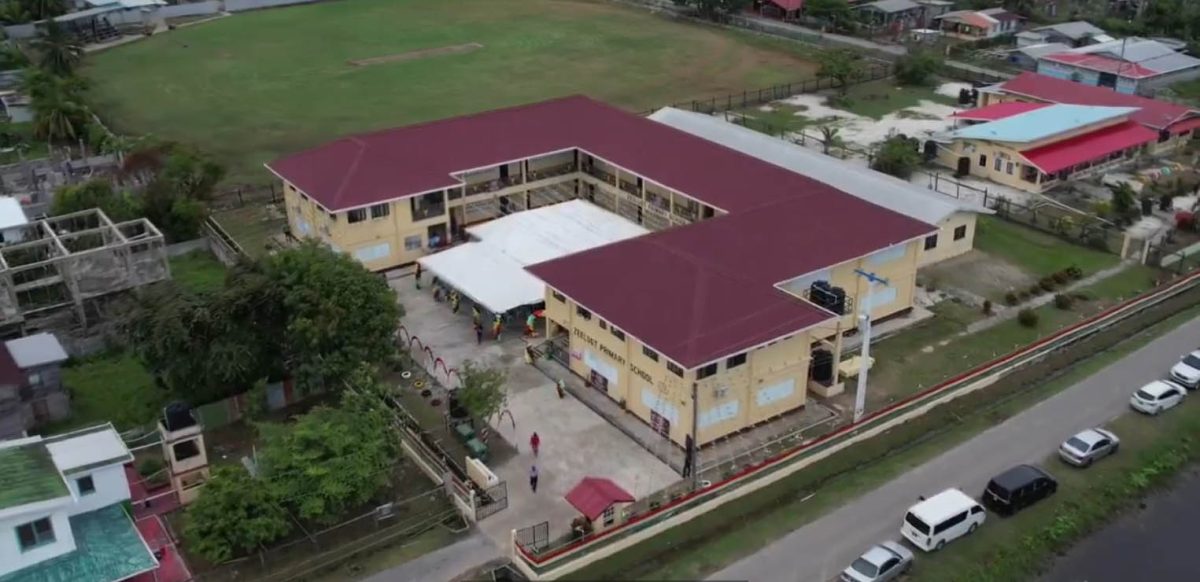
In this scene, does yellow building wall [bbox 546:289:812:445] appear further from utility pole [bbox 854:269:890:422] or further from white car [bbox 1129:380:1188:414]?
white car [bbox 1129:380:1188:414]

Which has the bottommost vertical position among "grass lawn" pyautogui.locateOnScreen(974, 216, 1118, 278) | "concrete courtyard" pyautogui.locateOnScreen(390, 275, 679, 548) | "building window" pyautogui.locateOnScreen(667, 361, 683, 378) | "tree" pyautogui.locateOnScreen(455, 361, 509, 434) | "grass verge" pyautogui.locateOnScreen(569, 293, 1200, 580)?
"concrete courtyard" pyautogui.locateOnScreen(390, 275, 679, 548)

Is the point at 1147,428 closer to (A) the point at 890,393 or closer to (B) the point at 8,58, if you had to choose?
(A) the point at 890,393

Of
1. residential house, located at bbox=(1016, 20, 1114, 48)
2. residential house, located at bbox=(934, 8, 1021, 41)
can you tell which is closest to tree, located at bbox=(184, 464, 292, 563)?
residential house, located at bbox=(1016, 20, 1114, 48)

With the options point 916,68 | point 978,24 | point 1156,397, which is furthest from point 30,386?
point 978,24

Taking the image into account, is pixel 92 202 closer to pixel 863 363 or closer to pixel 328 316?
pixel 328 316

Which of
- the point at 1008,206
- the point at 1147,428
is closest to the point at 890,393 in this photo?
the point at 1147,428

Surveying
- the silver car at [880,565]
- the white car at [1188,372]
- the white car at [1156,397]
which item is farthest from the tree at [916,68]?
the silver car at [880,565]
